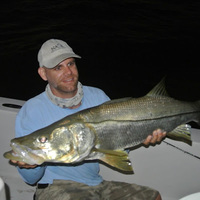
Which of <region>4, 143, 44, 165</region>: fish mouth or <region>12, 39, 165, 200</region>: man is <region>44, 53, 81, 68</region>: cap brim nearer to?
<region>12, 39, 165, 200</region>: man

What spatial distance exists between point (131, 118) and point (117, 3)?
55.1 ft

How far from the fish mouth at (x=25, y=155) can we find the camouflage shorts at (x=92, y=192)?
0.91 metres

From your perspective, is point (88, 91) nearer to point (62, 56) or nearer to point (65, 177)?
point (62, 56)

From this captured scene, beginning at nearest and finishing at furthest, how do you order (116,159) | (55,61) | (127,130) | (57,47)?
(116,159) → (127,130) → (55,61) → (57,47)

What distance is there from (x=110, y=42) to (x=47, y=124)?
1050 centimetres

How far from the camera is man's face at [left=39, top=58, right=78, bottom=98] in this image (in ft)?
11.9

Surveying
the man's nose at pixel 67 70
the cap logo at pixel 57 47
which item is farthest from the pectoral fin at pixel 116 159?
the cap logo at pixel 57 47

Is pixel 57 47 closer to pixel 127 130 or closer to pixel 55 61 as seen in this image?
pixel 55 61

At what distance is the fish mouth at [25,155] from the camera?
9.24 ft

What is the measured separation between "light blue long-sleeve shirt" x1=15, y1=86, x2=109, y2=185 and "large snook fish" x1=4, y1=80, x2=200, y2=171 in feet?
2.03

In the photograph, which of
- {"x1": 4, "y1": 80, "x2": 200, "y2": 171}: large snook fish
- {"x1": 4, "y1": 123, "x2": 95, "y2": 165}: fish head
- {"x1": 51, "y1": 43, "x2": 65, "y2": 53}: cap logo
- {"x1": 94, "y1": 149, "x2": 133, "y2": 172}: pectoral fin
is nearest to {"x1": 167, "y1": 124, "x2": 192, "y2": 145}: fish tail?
{"x1": 4, "y1": 80, "x2": 200, "y2": 171}: large snook fish

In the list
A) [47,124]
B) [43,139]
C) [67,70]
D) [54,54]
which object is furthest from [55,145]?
[54,54]

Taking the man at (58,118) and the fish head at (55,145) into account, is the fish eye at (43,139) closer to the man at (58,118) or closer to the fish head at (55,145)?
the fish head at (55,145)

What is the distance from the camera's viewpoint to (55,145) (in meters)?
2.90
